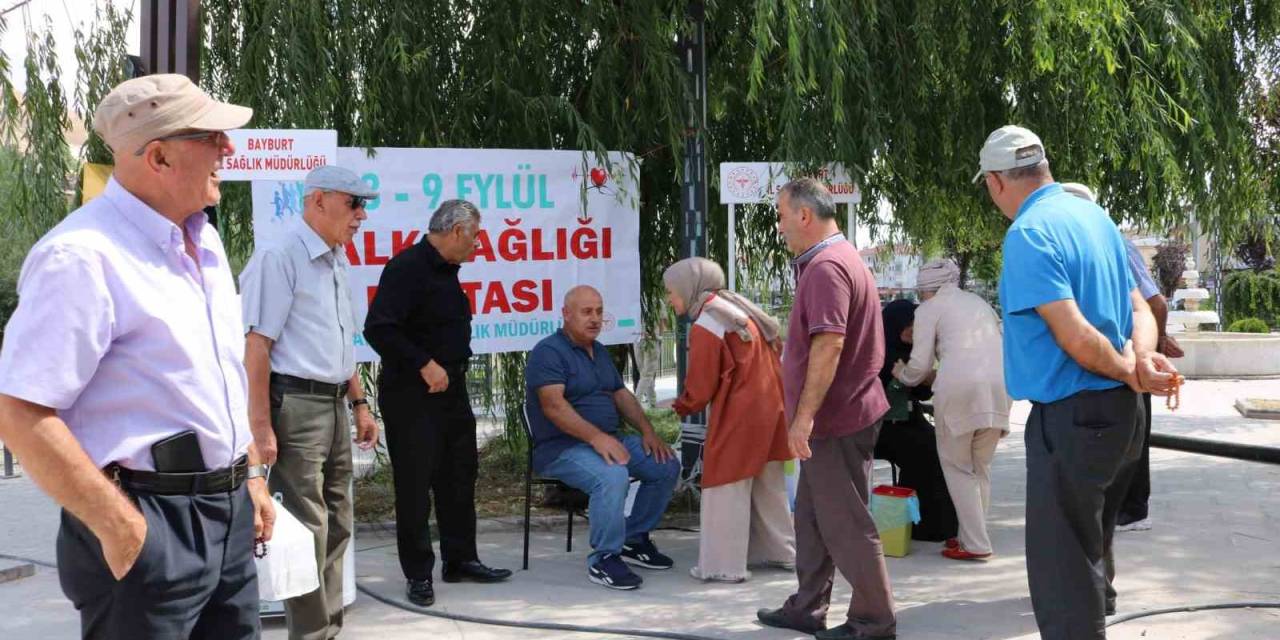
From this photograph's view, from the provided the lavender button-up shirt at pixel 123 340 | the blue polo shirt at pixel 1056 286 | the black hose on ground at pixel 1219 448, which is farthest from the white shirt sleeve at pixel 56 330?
the black hose on ground at pixel 1219 448

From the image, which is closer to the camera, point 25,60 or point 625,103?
point 25,60

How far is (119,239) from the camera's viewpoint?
2.51 meters

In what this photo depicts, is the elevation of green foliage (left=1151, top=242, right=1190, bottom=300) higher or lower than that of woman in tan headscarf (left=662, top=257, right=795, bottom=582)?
higher

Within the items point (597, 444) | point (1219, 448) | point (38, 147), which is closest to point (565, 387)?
point (597, 444)

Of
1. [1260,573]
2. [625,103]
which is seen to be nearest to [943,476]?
[1260,573]

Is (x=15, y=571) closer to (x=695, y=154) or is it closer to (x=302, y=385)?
(x=302, y=385)

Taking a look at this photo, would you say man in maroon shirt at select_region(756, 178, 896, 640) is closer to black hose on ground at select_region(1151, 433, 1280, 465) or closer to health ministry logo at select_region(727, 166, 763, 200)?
health ministry logo at select_region(727, 166, 763, 200)

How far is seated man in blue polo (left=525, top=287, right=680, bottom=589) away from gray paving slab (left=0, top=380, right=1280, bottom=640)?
0.22m

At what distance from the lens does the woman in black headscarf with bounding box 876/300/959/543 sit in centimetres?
703

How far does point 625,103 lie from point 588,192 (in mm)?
623

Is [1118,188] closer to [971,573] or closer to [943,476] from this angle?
[943,476]

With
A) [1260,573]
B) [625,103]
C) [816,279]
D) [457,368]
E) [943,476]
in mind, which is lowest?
[1260,573]

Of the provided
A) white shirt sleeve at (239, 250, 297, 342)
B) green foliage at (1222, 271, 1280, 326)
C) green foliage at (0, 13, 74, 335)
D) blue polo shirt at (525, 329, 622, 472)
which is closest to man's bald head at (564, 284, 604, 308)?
blue polo shirt at (525, 329, 622, 472)

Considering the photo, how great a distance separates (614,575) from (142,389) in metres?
3.89
